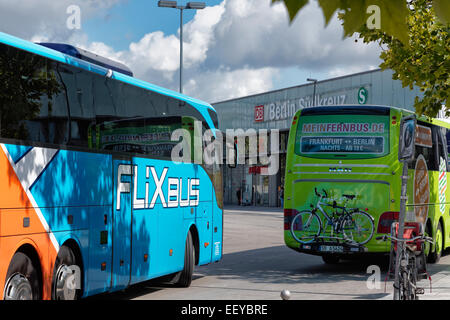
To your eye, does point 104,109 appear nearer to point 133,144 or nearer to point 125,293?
point 133,144

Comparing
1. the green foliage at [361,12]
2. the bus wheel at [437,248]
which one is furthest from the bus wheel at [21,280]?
the bus wheel at [437,248]

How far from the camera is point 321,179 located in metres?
14.2

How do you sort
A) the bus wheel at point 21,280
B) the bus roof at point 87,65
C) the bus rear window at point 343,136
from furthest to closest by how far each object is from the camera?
1. the bus rear window at point 343,136
2. the bus roof at point 87,65
3. the bus wheel at point 21,280

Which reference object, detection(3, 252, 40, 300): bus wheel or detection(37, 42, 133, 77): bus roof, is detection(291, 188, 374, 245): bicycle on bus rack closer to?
detection(37, 42, 133, 77): bus roof

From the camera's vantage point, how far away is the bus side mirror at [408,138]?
8.36 metres

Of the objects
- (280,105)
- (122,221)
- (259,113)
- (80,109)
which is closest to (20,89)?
(80,109)

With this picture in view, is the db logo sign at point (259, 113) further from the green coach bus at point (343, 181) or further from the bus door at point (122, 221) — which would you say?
the bus door at point (122, 221)

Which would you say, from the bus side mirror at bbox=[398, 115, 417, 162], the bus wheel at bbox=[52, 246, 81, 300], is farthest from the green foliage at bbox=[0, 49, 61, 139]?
the bus side mirror at bbox=[398, 115, 417, 162]

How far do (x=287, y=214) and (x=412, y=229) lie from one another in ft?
16.2

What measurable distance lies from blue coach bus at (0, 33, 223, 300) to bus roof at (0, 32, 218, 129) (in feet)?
0.07

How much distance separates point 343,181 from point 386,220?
118 cm

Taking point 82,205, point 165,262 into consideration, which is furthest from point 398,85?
point 82,205

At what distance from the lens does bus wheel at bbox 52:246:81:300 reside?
7.95 meters

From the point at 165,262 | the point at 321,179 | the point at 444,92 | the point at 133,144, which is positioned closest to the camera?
the point at 133,144
